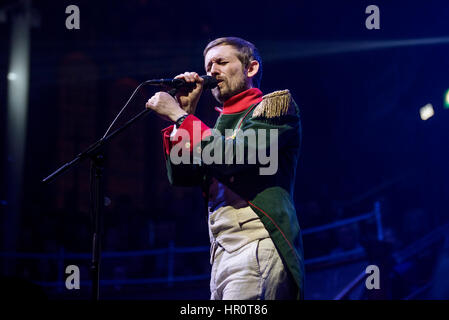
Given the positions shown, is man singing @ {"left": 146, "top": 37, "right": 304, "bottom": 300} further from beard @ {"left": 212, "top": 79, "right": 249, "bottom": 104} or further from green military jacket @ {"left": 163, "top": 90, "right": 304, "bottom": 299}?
beard @ {"left": 212, "top": 79, "right": 249, "bottom": 104}

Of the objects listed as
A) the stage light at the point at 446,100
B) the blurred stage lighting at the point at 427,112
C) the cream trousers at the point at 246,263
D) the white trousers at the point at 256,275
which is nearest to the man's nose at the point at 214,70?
the cream trousers at the point at 246,263

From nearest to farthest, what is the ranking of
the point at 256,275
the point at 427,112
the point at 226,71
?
the point at 256,275, the point at 226,71, the point at 427,112

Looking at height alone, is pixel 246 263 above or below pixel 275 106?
below

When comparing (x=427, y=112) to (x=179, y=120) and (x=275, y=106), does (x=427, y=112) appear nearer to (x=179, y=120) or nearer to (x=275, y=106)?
(x=275, y=106)

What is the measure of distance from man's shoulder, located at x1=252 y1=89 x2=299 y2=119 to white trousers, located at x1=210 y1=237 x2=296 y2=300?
A: 474mm

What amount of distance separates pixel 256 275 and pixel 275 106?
0.64m

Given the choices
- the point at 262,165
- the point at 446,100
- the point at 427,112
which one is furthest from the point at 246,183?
the point at 427,112

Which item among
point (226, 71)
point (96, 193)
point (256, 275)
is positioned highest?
point (226, 71)

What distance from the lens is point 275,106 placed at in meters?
1.77

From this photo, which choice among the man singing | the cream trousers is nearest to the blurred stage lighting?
the man singing

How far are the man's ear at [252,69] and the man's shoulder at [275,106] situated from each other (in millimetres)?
299

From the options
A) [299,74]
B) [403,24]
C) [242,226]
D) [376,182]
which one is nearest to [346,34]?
[403,24]

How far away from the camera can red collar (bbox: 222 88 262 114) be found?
1962 mm
